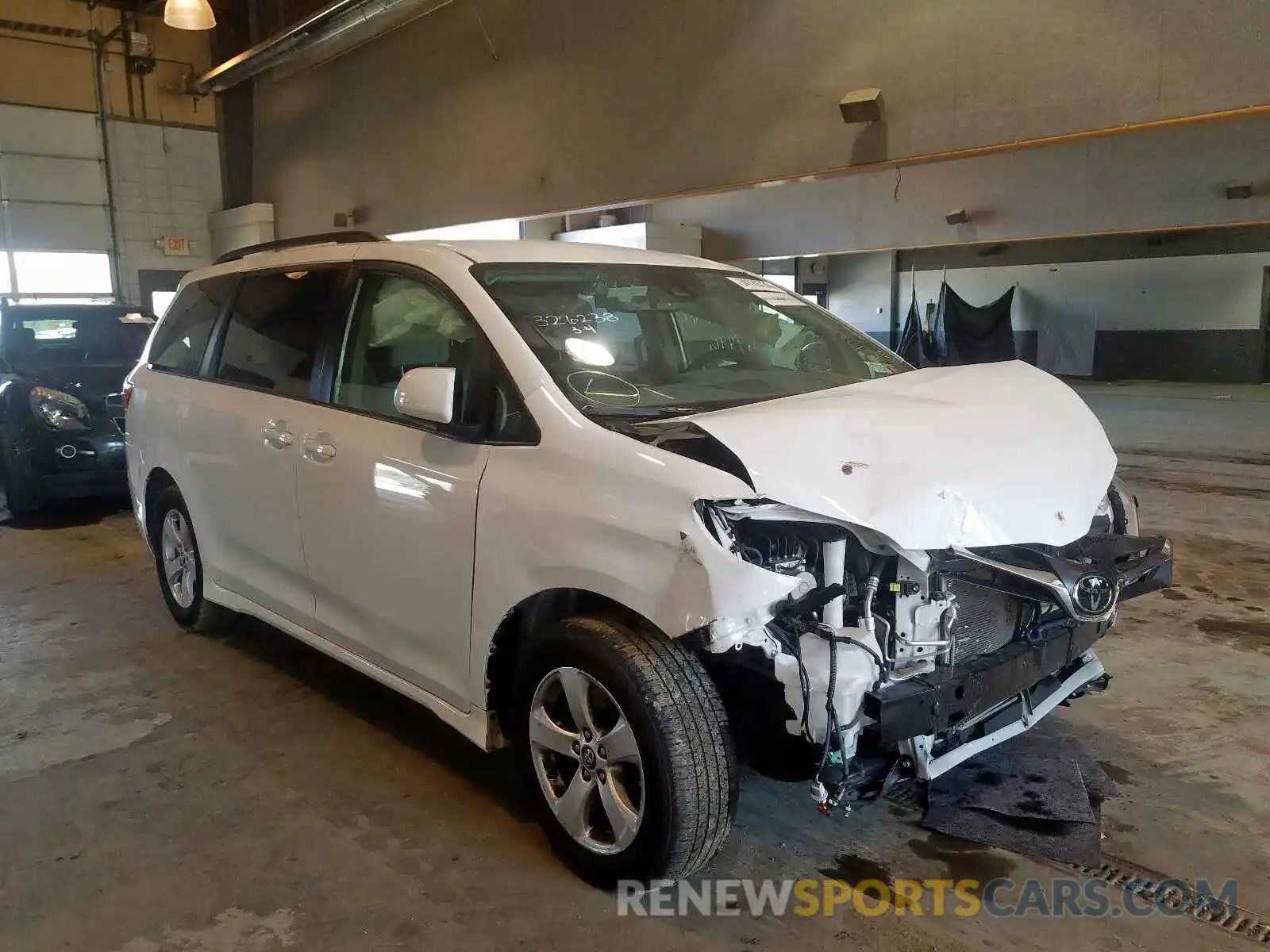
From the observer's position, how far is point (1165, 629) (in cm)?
425

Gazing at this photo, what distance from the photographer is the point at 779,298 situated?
349cm

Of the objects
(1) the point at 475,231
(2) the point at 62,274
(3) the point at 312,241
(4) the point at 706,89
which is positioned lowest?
(3) the point at 312,241

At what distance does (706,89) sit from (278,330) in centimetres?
458

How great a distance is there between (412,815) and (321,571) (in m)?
0.84

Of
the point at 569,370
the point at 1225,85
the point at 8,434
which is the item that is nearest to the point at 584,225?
the point at 8,434

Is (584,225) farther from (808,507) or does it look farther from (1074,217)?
(808,507)

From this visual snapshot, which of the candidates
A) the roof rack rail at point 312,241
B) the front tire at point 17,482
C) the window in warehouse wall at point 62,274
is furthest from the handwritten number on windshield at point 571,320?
the window in warehouse wall at point 62,274

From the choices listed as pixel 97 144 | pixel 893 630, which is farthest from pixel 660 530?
pixel 97 144

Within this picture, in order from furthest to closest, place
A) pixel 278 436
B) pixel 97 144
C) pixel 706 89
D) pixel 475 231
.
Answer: pixel 97 144 → pixel 475 231 → pixel 706 89 → pixel 278 436

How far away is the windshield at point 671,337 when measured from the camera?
2578mm

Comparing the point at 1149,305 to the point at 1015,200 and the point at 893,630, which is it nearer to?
the point at 1015,200

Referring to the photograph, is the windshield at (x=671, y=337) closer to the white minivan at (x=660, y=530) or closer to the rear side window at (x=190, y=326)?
the white minivan at (x=660, y=530)

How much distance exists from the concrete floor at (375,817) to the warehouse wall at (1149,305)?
16.3 metres

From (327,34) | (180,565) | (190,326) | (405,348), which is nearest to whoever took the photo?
(405,348)
